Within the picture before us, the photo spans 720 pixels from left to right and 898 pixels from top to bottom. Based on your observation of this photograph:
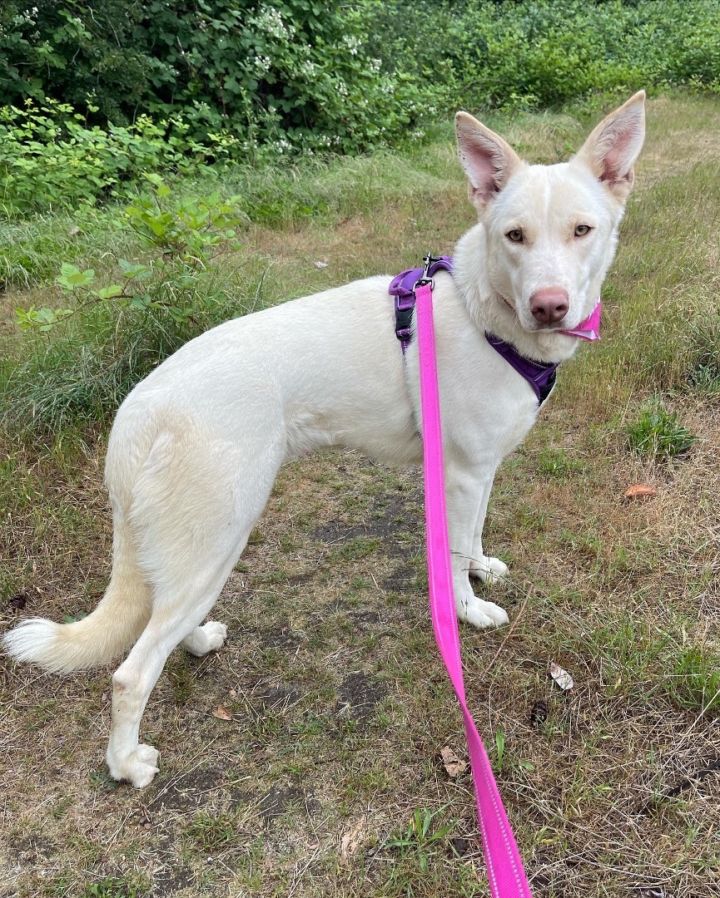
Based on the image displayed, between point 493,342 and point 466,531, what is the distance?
2.59 ft

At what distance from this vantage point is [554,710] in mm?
2256

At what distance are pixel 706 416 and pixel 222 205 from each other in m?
3.02

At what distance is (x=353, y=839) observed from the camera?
1992mm

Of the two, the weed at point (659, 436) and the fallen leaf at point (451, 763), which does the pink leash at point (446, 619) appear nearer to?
the fallen leaf at point (451, 763)

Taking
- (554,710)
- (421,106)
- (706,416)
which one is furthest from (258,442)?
(421,106)

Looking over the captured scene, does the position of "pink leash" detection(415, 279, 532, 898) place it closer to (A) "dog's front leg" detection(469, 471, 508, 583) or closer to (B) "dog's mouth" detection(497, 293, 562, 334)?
(B) "dog's mouth" detection(497, 293, 562, 334)

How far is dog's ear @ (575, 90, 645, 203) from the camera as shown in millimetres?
2205

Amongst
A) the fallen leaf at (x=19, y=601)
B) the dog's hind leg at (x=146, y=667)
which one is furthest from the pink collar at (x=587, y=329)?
the fallen leaf at (x=19, y=601)

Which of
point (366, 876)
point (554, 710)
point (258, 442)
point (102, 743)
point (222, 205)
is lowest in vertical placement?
point (102, 743)

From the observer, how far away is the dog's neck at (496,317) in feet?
7.48

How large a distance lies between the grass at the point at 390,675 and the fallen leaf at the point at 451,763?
3 centimetres

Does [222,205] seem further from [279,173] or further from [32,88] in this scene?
[32,88]

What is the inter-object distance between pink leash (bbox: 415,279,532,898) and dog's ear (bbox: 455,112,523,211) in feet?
1.30

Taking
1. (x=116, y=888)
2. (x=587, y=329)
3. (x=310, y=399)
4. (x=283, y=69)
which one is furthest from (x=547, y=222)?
(x=283, y=69)
